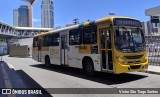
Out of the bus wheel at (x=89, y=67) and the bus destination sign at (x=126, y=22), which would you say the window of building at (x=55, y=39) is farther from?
the bus destination sign at (x=126, y=22)

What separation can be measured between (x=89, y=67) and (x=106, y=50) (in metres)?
2.10

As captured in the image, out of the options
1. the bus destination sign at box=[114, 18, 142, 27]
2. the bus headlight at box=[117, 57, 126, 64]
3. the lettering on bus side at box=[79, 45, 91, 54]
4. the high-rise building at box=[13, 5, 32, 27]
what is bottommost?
the bus headlight at box=[117, 57, 126, 64]

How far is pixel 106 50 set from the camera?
1199 cm

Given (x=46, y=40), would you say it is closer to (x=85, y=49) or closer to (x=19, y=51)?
(x=85, y=49)

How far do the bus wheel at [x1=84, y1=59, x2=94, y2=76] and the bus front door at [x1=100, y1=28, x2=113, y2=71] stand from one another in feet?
4.20

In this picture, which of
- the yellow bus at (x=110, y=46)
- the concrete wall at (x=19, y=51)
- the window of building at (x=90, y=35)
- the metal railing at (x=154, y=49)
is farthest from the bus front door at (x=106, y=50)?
the concrete wall at (x=19, y=51)

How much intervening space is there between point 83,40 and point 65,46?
2699 mm

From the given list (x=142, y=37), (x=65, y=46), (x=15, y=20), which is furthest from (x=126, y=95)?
(x=15, y=20)

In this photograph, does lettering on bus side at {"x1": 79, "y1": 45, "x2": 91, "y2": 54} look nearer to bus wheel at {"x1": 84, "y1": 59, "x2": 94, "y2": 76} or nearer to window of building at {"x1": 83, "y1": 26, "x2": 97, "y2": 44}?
window of building at {"x1": 83, "y1": 26, "x2": 97, "y2": 44}

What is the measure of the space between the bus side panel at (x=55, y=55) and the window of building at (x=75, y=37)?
2.26 metres

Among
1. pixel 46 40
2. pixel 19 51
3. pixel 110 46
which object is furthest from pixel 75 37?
pixel 19 51

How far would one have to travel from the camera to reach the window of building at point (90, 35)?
1301 cm

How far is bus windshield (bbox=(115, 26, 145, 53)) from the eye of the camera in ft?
38.0

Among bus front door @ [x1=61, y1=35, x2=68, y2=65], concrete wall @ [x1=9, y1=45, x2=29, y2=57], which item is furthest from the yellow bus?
concrete wall @ [x1=9, y1=45, x2=29, y2=57]
